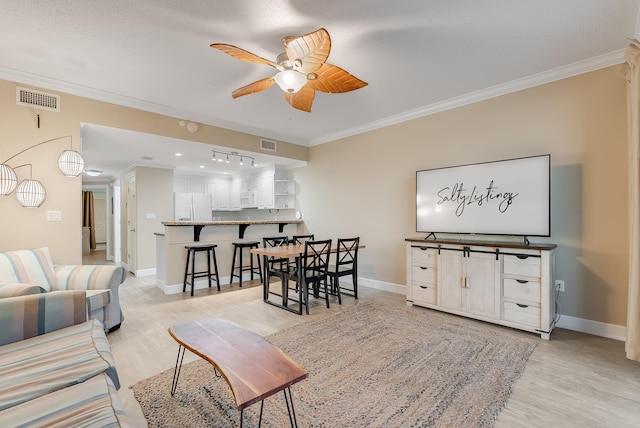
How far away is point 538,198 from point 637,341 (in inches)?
55.3

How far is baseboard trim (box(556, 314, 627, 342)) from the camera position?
270 centimetres

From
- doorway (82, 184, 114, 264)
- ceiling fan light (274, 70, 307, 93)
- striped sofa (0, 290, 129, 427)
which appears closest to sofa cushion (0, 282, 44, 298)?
striped sofa (0, 290, 129, 427)

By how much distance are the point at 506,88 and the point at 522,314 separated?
8.43ft

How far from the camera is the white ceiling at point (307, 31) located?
208 cm

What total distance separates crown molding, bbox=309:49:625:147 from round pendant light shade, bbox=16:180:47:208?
4.25 metres

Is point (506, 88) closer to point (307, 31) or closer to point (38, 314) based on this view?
point (307, 31)

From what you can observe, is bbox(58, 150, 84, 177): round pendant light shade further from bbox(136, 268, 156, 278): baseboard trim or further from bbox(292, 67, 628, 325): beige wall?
bbox(292, 67, 628, 325): beige wall

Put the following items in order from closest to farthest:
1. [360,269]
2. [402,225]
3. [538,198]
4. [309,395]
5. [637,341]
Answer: [309,395] < [637,341] < [538,198] < [402,225] < [360,269]

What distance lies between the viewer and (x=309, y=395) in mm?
1894

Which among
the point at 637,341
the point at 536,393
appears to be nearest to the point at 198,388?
the point at 536,393

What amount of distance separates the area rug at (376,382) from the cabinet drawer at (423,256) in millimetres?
786

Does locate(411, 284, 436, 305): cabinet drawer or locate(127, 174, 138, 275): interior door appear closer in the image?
locate(411, 284, 436, 305): cabinet drawer

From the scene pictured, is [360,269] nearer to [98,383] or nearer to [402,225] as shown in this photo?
[402,225]

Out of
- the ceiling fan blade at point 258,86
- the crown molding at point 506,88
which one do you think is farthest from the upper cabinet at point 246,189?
the ceiling fan blade at point 258,86
